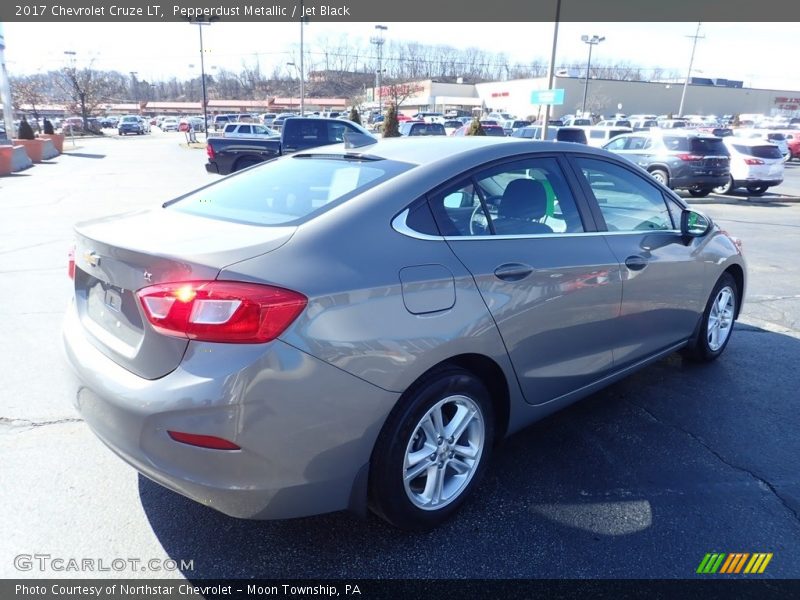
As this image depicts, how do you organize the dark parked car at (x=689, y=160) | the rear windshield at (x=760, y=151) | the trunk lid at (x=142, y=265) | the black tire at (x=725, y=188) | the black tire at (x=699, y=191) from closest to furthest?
the trunk lid at (x=142, y=265), the dark parked car at (x=689, y=160), the black tire at (x=699, y=191), the black tire at (x=725, y=188), the rear windshield at (x=760, y=151)

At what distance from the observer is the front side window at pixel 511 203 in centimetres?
266

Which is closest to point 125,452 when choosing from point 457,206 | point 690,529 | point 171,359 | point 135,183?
point 171,359

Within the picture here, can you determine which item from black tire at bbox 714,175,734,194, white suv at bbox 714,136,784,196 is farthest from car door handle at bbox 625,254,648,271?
white suv at bbox 714,136,784,196

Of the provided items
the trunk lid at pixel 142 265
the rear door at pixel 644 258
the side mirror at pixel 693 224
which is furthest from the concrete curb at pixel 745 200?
the trunk lid at pixel 142 265

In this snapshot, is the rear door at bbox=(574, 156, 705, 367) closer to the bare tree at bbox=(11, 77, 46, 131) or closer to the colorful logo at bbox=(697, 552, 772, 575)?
the colorful logo at bbox=(697, 552, 772, 575)

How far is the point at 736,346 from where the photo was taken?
16.5 feet

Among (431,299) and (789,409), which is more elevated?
(431,299)

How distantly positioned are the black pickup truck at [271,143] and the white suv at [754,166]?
10.8 metres

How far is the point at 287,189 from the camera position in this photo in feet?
9.67

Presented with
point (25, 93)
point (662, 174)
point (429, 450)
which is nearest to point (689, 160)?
point (662, 174)

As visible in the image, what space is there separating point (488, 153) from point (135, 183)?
53.5ft

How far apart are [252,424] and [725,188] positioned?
1820 centimetres
